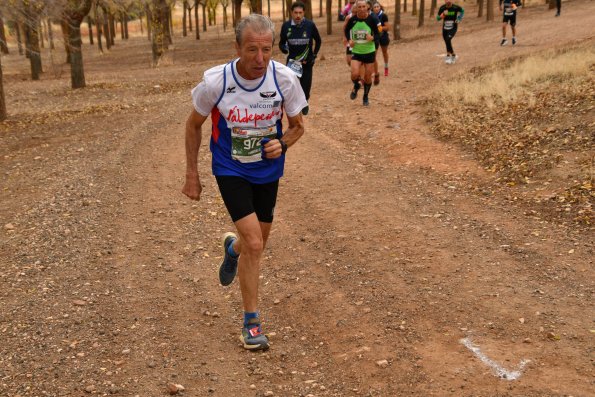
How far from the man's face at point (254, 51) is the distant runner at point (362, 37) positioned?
9.19m

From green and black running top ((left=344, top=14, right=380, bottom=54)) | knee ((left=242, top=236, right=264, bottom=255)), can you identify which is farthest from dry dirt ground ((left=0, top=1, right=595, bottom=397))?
green and black running top ((left=344, top=14, right=380, bottom=54))

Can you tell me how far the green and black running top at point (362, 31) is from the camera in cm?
1307

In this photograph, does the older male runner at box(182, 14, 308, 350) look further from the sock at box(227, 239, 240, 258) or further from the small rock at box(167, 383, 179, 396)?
the small rock at box(167, 383, 179, 396)

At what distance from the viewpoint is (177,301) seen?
5.66m

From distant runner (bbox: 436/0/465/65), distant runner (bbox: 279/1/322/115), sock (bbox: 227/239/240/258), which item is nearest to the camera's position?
sock (bbox: 227/239/240/258)

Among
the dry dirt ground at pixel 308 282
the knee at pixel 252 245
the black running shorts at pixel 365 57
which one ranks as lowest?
the dry dirt ground at pixel 308 282

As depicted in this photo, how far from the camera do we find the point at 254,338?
4754mm

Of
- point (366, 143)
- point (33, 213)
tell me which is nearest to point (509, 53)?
point (366, 143)

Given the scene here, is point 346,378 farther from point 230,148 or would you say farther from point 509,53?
point 509,53

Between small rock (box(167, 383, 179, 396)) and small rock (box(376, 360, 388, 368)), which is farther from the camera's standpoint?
small rock (box(376, 360, 388, 368))

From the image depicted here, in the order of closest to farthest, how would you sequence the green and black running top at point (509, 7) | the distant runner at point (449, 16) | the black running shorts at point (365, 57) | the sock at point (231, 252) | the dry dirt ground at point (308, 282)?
the dry dirt ground at point (308, 282)
the sock at point (231, 252)
the black running shorts at point (365, 57)
the distant runner at point (449, 16)
the green and black running top at point (509, 7)

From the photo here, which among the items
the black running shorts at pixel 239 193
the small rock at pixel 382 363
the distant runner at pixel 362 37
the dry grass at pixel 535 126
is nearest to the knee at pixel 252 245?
the black running shorts at pixel 239 193

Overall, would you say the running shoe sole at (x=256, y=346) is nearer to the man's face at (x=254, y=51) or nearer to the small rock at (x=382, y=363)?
the small rock at (x=382, y=363)

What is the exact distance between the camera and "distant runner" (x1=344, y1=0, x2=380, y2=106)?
514 inches
